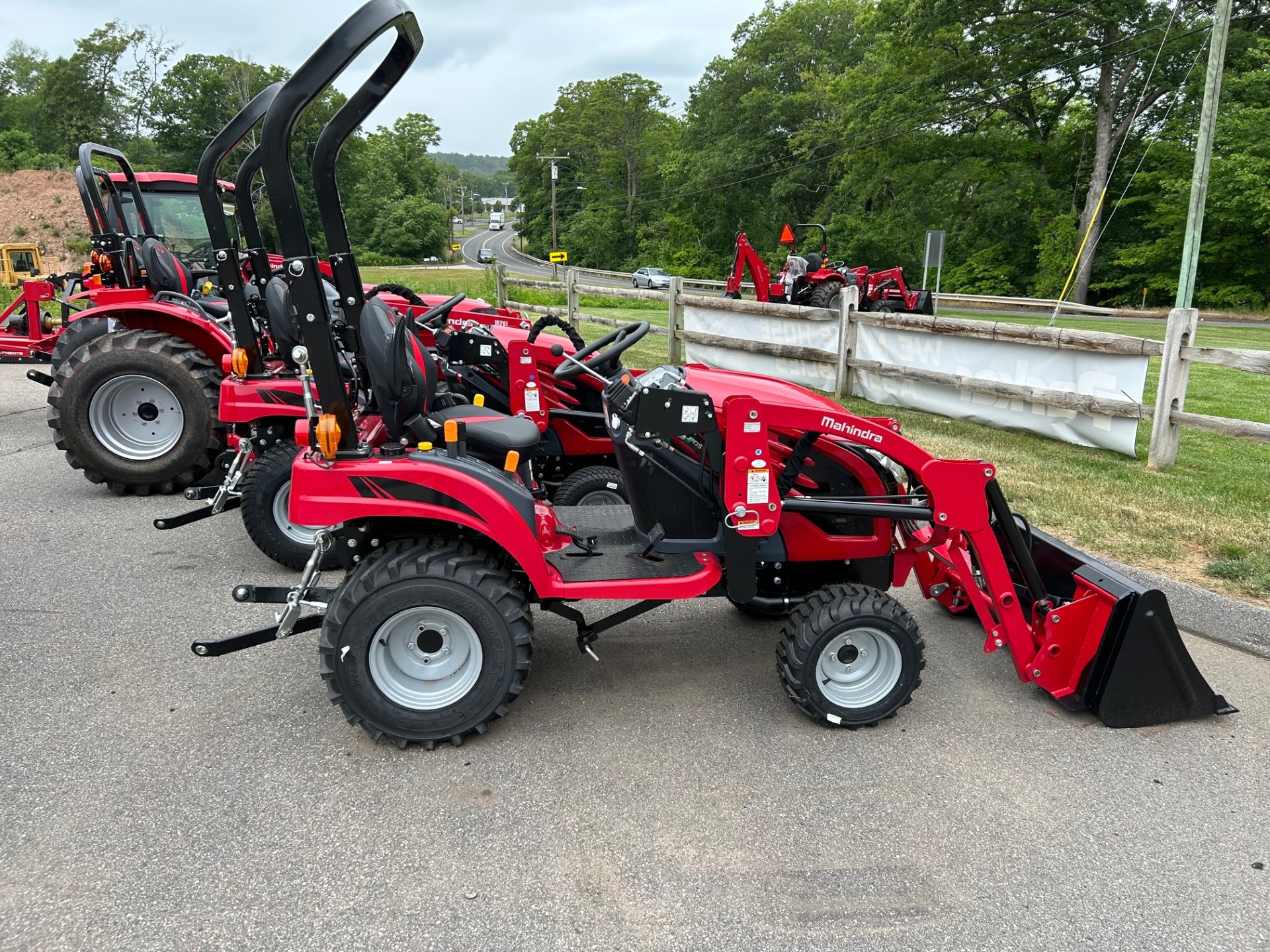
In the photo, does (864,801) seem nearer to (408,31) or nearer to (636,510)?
(636,510)

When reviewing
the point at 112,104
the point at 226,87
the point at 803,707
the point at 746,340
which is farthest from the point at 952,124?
the point at 112,104

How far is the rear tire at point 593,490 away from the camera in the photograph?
15.9ft

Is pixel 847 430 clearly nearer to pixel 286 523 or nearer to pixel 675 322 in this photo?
pixel 286 523

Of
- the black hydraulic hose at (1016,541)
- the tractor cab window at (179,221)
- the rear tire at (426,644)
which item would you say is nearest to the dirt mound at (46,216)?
the tractor cab window at (179,221)

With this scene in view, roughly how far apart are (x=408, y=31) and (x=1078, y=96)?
32188 mm

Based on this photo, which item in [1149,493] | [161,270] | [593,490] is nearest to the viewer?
[593,490]

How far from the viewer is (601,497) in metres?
4.90

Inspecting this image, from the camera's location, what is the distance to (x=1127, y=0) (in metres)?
24.5

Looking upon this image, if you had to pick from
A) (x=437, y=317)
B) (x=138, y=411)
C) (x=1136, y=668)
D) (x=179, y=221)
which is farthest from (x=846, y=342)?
(x=179, y=221)

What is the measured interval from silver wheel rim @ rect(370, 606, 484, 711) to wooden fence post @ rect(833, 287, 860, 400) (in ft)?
22.7

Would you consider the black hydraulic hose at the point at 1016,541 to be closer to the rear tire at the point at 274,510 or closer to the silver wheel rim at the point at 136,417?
the rear tire at the point at 274,510

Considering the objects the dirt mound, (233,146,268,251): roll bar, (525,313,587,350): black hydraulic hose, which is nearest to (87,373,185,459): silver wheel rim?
(233,146,268,251): roll bar

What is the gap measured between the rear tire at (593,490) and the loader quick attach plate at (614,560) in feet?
3.54

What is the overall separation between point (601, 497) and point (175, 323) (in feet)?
12.3
